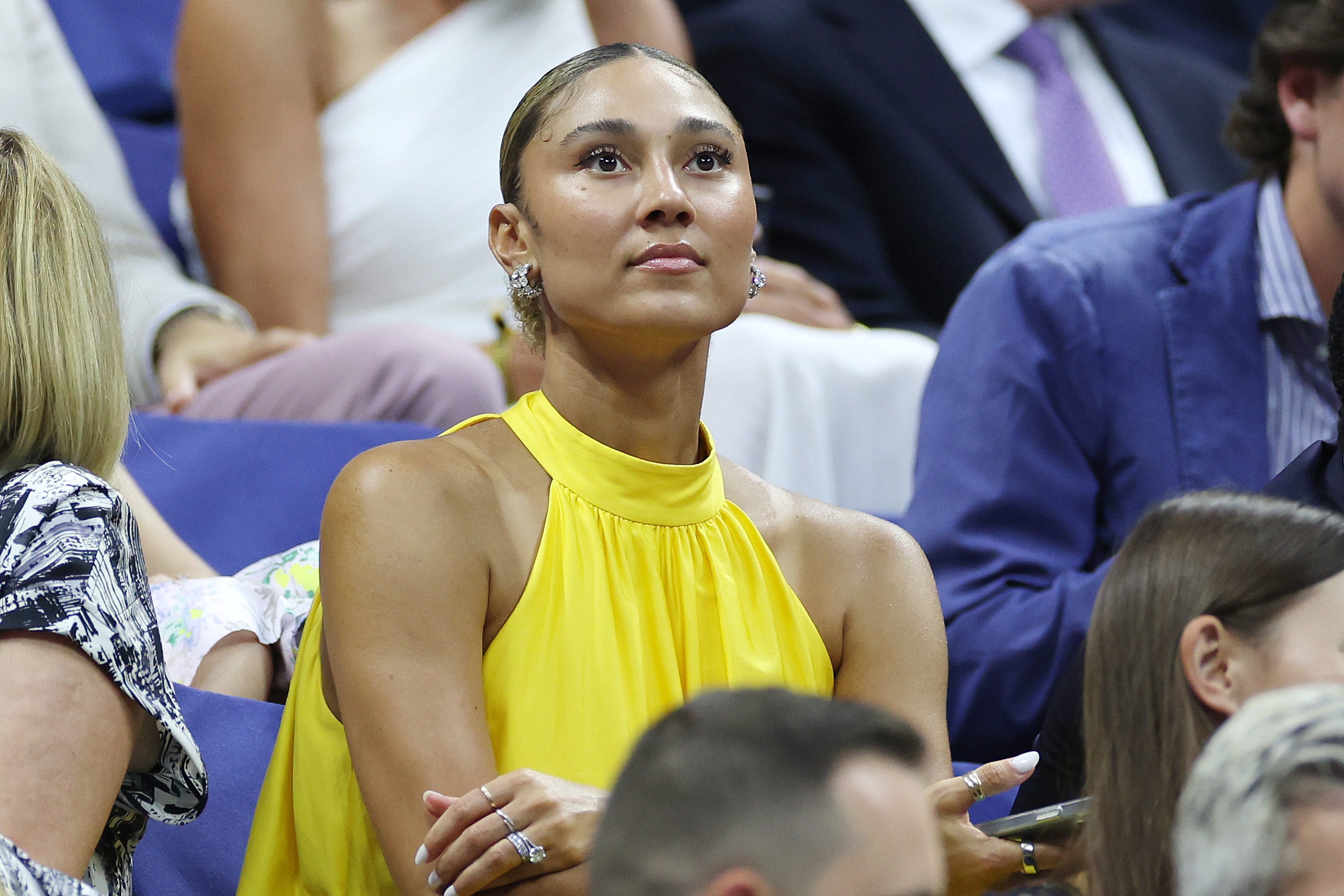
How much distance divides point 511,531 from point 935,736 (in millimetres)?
377

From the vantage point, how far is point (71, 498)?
3.94 ft

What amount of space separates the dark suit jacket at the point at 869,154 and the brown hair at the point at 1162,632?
5.39 ft

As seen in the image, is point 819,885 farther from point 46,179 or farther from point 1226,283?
point 1226,283

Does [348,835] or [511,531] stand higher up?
[511,531]

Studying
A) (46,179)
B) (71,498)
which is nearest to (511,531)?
(71,498)

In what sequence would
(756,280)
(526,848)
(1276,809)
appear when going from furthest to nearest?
1. (756,280)
2. (526,848)
3. (1276,809)

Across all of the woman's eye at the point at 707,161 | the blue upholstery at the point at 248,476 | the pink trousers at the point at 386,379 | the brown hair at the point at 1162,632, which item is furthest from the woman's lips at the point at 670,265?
the pink trousers at the point at 386,379

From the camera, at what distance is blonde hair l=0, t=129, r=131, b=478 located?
48.5 inches

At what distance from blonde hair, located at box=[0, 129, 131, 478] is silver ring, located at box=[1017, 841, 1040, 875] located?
74 centimetres

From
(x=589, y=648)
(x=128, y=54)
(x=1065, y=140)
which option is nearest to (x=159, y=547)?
(x=589, y=648)

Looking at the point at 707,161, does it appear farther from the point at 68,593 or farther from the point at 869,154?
the point at 869,154

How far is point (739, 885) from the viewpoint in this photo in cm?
70

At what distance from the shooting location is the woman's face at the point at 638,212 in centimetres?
132

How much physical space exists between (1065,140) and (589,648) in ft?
6.74
